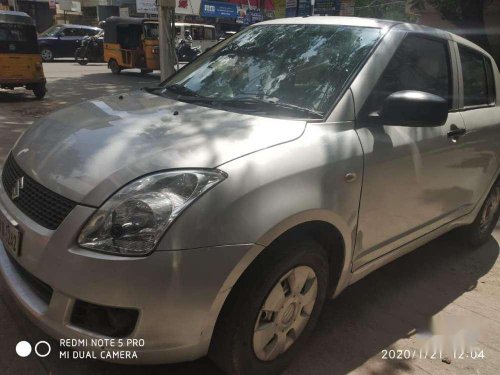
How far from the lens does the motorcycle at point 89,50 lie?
73.4ft

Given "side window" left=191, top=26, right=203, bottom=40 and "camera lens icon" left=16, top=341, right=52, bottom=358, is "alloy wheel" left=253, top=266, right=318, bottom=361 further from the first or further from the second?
"side window" left=191, top=26, right=203, bottom=40

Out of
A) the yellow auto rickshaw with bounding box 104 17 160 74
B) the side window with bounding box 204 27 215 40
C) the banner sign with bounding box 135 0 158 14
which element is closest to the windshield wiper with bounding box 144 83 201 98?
the yellow auto rickshaw with bounding box 104 17 160 74

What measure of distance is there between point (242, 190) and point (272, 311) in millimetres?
638

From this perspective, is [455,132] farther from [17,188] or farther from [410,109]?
[17,188]

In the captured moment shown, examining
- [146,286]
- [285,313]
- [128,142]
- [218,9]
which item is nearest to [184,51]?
[218,9]

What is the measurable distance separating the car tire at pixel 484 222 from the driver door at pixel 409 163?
74cm

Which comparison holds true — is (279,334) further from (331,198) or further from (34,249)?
(34,249)

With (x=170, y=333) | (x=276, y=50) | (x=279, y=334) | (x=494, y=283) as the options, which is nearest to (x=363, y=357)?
(x=279, y=334)

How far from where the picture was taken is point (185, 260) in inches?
73.3

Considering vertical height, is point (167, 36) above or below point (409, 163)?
above

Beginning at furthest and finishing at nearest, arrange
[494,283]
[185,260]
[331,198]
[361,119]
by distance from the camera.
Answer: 1. [494,283]
2. [361,119]
3. [331,198]
4. [185,260]

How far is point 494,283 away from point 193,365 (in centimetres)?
250

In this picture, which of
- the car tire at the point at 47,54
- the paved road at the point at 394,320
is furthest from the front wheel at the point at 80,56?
the paved road at the point at 394,320

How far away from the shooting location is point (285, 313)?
2.36 meters
